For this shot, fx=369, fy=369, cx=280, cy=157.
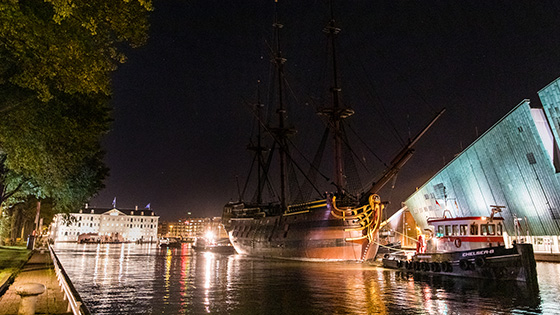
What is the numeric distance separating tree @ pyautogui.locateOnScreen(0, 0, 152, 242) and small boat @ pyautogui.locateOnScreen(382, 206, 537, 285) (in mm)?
21658

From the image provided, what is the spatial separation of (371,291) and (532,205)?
116 feet

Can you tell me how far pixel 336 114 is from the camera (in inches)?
1809

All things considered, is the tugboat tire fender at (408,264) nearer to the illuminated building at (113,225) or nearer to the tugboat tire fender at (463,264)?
the tugboat tire fender at (463,264)

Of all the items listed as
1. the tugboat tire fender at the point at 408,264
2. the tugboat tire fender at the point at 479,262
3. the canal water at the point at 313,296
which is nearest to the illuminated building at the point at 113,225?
the tugboat tire fender at the point at 408,264

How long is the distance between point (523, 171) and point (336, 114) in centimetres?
2213

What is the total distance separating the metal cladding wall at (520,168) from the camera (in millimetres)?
37812

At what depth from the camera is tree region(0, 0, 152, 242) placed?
9656mm

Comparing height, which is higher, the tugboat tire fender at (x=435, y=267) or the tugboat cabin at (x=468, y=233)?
the tugboat cabin at (x=468, y=233)

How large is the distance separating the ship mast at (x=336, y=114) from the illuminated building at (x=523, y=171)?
1227cm

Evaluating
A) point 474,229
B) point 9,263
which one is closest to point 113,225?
point 9,263

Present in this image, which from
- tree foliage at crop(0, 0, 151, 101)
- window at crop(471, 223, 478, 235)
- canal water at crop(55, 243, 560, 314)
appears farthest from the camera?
window at crop(471, 223, 478, 235)

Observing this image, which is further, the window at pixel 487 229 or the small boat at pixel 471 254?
the window at pixel 487 229

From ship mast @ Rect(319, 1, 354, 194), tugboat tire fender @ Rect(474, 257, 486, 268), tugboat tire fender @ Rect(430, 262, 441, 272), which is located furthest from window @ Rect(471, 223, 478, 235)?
ship mast @ Rect(319, 1, 354, 194)

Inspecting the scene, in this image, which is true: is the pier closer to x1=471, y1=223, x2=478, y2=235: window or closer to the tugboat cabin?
the tugboat cabin
